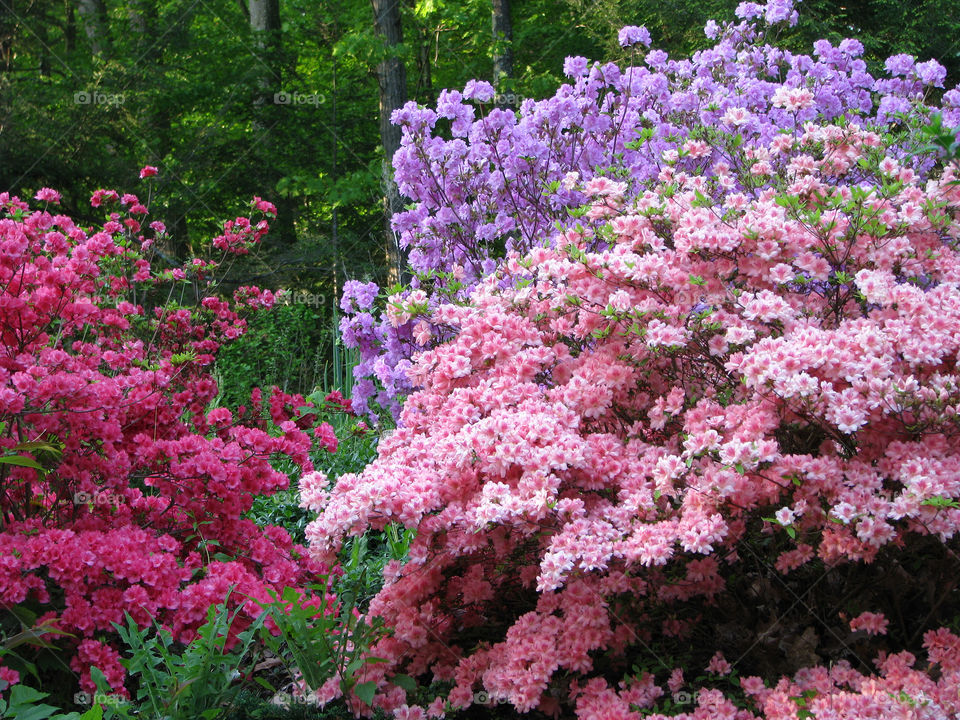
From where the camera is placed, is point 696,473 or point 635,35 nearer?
point 696,473

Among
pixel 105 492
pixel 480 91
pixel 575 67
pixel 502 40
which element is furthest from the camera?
pixel 502 40

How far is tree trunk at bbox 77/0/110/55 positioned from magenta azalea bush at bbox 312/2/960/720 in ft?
38.6

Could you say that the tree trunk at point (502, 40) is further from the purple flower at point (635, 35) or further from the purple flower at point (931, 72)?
the purple flower at point (931, 72)

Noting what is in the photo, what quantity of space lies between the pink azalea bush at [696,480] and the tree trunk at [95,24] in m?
12.0

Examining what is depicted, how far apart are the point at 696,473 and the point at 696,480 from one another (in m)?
0.20

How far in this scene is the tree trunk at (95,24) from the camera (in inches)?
509

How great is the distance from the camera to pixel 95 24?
43.7ft

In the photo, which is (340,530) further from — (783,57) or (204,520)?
(783,57)

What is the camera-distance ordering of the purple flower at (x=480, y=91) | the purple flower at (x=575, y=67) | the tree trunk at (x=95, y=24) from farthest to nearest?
the tree trunk at (x=95, y=24), the purple flower at (x=575, y=67), the purple flower at (x=480, y=91)

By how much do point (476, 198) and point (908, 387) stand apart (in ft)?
11.4

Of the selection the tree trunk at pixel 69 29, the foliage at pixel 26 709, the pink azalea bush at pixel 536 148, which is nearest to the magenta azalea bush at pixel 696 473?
the foliage at pixel 26 709

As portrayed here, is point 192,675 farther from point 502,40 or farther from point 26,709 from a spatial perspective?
point 502,40

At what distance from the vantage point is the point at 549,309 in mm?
3324

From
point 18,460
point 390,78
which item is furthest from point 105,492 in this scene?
point 390,78
